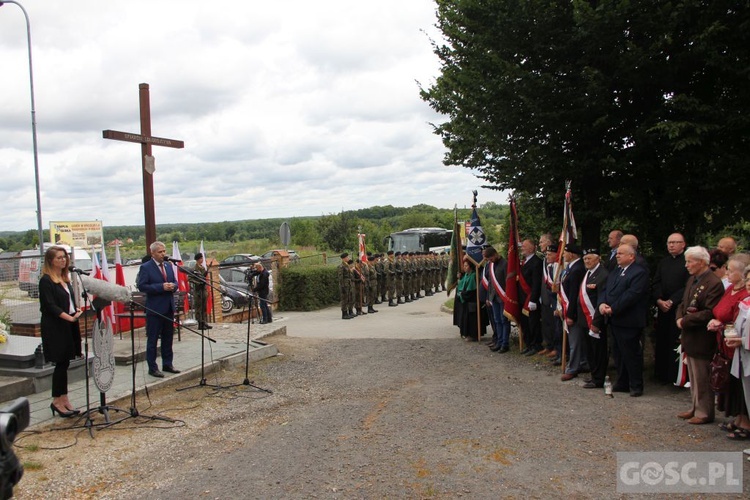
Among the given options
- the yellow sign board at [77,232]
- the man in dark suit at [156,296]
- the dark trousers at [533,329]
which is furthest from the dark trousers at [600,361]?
the yellow sign board at [77,232]

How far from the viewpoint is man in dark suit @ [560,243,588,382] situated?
772 centimetres

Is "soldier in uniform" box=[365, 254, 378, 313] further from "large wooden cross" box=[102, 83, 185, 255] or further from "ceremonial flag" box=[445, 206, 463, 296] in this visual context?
"large wooden cross" box=[102, 83, 185, 255]

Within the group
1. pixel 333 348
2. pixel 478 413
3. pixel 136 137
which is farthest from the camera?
pixel 333 348

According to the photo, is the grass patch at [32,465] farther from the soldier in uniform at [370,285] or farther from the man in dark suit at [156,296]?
the soldier in uniform at [370,285]

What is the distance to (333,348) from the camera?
10.6 m

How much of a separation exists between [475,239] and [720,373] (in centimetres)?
610

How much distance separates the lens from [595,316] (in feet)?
23.6

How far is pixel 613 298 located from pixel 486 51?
396cm

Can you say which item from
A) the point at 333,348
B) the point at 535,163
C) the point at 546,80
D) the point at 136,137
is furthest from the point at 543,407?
the point at 136,137

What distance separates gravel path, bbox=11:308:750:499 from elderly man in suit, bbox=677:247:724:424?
210 millimetres

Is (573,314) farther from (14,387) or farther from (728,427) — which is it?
(14,387)

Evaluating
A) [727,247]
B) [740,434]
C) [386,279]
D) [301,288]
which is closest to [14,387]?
[740,434]

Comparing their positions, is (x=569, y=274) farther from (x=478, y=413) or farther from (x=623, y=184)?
(x=478, y=413)

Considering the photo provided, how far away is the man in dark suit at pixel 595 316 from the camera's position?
7.20m
